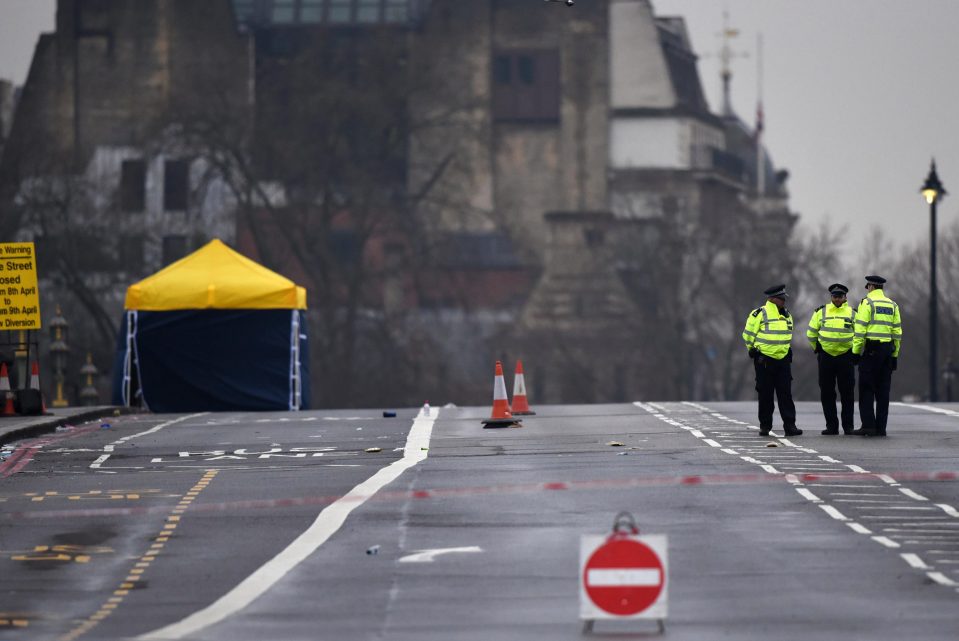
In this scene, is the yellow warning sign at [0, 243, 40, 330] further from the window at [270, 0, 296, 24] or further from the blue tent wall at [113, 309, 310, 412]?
the window at [270, 0, 296, 24]

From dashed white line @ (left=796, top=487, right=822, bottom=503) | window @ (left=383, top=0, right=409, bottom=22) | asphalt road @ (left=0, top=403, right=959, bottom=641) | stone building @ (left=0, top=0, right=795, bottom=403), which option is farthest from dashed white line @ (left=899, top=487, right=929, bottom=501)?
window @ (left=383, top=0, right=409, bottom=22)

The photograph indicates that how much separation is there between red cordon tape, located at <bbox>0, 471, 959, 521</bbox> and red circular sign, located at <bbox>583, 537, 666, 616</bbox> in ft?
28.8

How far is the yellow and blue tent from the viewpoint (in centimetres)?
4912

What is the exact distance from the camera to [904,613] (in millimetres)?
15461

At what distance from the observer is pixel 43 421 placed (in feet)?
118

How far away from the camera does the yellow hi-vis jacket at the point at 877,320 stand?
30156 mm

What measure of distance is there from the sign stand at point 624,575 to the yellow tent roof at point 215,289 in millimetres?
35042

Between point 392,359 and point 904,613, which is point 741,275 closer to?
point 392,359

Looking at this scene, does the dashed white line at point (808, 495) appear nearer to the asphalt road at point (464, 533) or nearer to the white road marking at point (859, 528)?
the asphalt road at point (464, 533)

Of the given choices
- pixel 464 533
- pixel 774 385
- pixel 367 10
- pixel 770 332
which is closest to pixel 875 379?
pixel 774 385

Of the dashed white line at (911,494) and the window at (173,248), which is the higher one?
the window at (173,248)

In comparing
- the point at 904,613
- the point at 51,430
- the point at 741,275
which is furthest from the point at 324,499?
the point at 741,275

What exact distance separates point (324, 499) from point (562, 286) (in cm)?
11356

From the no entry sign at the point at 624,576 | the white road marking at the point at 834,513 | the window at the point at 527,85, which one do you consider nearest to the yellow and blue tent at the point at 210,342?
the white road marking at the point at 834,513
